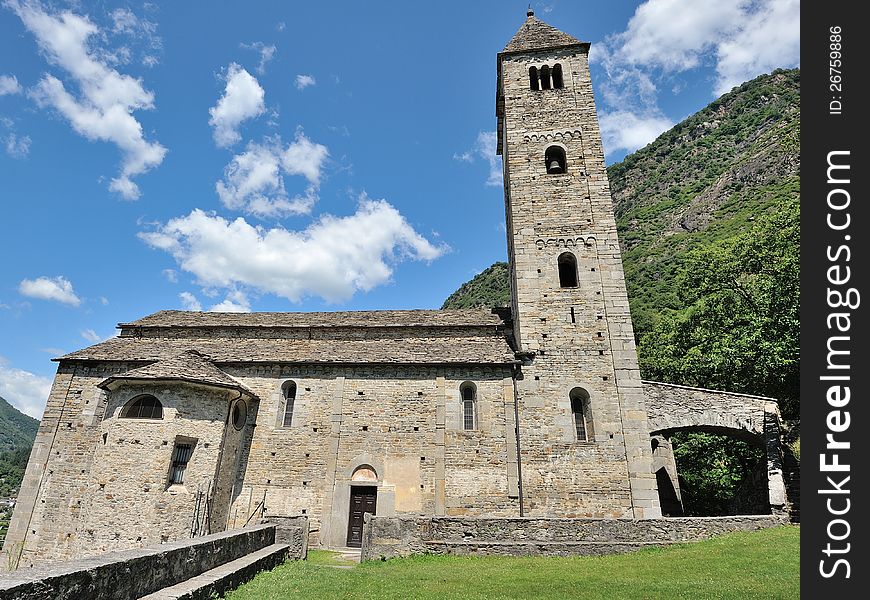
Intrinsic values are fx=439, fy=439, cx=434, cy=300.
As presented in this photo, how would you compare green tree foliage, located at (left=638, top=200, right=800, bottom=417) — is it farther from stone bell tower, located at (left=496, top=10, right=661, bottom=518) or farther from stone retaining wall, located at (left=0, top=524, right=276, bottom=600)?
stone retaining wall, located at (left=0, top=524, right=276, bottom=600)

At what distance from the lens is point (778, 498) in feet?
46.0

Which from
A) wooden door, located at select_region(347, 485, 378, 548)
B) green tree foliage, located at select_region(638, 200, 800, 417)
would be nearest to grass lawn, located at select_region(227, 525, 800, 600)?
wooden door, located at select_region(347, 485, 378, 548)

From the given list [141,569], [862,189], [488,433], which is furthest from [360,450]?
[862,189]

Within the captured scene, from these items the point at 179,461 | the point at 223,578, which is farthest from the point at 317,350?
the point at 223,578

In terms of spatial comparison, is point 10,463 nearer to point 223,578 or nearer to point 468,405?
point 468,405

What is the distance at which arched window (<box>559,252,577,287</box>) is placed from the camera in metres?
18.9

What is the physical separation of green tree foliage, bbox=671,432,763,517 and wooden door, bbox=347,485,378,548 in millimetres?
15536

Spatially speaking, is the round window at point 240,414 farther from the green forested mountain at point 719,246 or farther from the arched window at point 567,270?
the green forested mountain at point 719,246

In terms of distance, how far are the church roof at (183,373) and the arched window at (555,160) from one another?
16641 millimetres

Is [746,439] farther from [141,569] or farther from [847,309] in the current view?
[141,569]

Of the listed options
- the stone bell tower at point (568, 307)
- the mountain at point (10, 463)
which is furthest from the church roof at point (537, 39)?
the mountain at point (10, 463)

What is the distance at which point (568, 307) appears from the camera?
58.5ft

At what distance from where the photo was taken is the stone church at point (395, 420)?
1465 centimetres

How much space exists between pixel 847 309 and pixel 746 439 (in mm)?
14238
